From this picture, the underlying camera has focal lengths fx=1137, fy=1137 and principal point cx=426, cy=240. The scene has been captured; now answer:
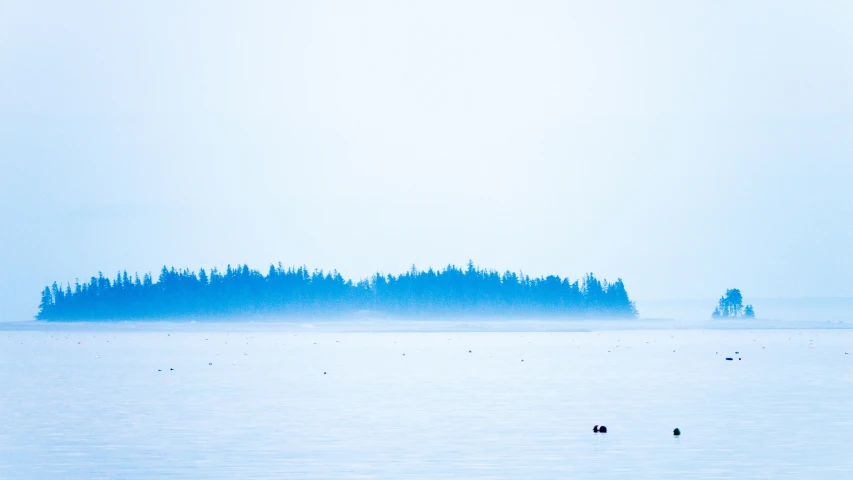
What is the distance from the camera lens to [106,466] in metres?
21.8

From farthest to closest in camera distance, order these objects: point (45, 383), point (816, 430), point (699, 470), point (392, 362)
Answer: point (392, 362)
point (45, 383)
point (816, 430)
point (699, 470)

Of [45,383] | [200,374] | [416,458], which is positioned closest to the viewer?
[416,458]

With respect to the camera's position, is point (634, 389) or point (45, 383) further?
point (45, 383)

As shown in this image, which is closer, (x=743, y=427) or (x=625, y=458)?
(x=625, y=458)

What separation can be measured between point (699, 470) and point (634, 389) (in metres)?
17.7

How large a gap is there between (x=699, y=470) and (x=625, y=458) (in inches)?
73.5

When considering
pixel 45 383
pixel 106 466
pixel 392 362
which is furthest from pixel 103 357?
pixel 106 466

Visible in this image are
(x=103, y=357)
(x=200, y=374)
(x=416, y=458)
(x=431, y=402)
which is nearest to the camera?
(x=416, y=458)

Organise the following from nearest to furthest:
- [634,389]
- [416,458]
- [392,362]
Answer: [416,458]
[634,389]
[392,362]

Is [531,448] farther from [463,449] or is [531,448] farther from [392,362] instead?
[392,362]

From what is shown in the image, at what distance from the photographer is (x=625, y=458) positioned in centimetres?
2261

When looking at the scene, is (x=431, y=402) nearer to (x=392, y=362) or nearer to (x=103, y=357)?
(x=392, y=362)

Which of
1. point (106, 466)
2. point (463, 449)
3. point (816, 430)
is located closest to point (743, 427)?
point (816, 430)

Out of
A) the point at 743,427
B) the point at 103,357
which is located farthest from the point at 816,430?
the point at 103,357
